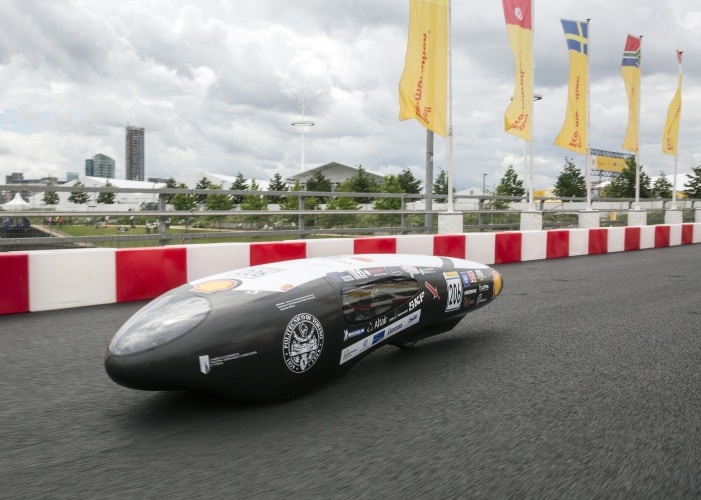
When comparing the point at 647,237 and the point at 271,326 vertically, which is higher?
the point at 647,237

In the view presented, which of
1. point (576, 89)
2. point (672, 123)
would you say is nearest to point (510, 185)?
point (672, 123)

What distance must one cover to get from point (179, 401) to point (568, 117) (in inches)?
744

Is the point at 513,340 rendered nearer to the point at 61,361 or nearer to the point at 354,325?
the point at 354,325

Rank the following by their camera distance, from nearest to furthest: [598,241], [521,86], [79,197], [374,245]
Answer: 1. [79,197]
2. [374,245]
3. [598,241]
4. [521,86]

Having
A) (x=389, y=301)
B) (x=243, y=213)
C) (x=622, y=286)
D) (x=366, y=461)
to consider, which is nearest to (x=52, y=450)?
(x=366, y=461)

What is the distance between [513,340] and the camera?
470cm

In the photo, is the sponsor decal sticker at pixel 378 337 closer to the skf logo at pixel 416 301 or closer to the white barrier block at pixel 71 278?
the skf logo at pixel 416 301

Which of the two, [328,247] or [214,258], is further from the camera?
[328,247]

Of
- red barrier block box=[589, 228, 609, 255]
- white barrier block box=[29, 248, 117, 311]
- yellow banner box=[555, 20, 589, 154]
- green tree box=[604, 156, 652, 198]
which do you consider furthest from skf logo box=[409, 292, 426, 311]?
green tree box=[604, 156, 652, 198]

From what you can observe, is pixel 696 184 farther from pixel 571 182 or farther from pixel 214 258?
pixel 214 258

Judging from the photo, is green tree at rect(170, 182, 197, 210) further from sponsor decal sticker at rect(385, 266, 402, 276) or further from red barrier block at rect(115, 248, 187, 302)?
sponsor decal sticker at rect(385, 266, 402, 276)

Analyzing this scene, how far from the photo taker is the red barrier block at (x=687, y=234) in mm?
19197

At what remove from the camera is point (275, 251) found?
8.48 m

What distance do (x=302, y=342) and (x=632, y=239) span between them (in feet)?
50.9
